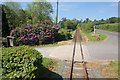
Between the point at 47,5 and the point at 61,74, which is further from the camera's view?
the point at 47,5

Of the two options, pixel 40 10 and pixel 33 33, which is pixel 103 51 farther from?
pixel 40 10

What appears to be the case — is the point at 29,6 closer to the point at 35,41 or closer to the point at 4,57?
the point at 35,41

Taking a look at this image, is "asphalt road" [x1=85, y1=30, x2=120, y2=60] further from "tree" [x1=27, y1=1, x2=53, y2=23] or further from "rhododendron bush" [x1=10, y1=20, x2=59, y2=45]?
"tree" [x1=27, y1=1, x2=53, y2=23]

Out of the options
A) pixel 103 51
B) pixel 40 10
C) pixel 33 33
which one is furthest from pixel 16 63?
pixel 40 10

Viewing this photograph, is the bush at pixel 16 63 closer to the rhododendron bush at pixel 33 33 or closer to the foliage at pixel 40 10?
the rhododendron bush at pixel 33 33

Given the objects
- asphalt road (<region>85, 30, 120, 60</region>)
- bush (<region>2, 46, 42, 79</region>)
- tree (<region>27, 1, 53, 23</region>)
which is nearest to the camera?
bush (<region>2, 46, 42, 79</region>)

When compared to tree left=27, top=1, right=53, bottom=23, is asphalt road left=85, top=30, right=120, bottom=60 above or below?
below

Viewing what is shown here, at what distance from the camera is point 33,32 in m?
12.8

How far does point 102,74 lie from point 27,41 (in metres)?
9.90

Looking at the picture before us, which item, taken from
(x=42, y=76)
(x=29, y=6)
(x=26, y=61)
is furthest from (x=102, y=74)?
(x=29, y=6)

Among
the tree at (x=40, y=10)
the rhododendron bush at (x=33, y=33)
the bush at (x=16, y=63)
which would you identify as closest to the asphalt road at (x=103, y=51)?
the rhododendron bush at (x=33, y=33)

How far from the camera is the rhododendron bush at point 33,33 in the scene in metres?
12.6

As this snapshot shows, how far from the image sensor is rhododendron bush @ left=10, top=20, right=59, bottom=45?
1256 centimetres

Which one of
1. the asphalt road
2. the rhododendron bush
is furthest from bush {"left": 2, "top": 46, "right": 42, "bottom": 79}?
the rhododendron bush
